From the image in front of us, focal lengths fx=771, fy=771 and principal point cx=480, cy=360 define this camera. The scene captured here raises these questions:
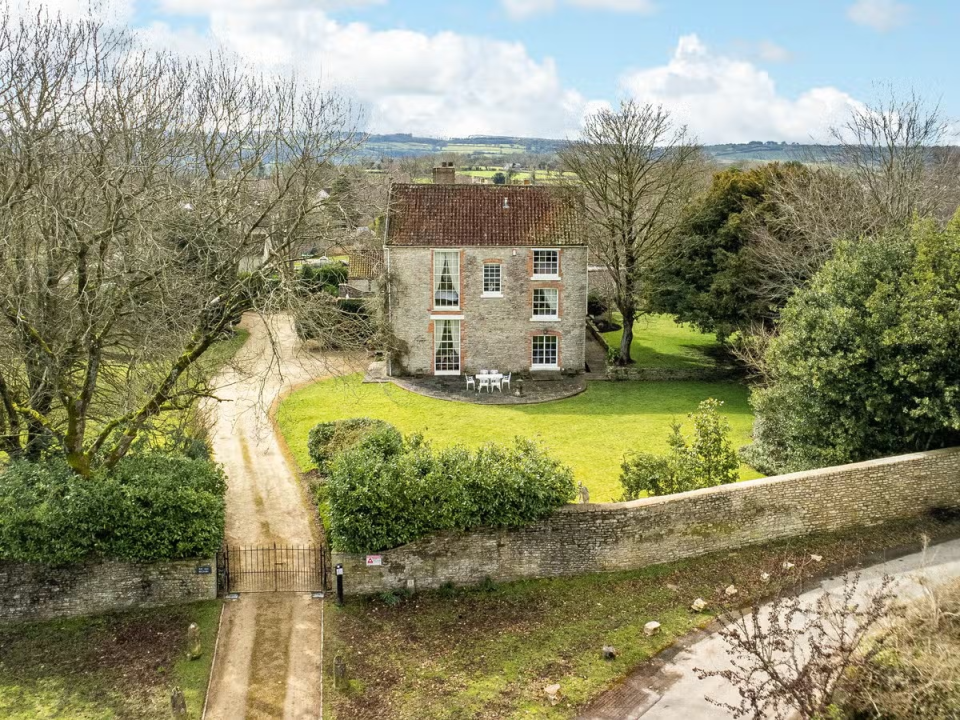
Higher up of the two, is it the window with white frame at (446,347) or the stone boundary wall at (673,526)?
the window with white frame at (446,347)

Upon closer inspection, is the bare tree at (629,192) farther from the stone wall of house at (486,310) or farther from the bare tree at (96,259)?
the bare tree at (96,259)

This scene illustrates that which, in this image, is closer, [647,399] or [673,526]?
[673,526]

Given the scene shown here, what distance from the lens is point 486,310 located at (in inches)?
1358

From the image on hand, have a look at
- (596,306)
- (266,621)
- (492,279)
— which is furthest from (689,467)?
(596,306)

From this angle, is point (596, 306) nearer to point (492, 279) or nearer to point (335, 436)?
point (492, 279)

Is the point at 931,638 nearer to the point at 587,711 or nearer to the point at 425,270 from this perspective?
the point at 587,711

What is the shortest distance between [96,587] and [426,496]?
23.7 ft

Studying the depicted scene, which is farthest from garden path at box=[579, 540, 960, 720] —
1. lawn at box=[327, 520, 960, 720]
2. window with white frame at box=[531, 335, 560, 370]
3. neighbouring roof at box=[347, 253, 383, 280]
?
neighbouring roof at box=[347, 253, 383, 280]

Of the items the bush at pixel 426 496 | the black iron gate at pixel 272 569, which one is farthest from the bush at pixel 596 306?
the black iron gate at pixel 272 569

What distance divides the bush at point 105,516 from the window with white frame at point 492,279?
19.3m

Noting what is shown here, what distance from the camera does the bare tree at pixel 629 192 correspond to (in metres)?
35.5

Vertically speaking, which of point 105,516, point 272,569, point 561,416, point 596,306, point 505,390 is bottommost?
point 272,569

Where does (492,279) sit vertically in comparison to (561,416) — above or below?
above

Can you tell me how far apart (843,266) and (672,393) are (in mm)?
12803
